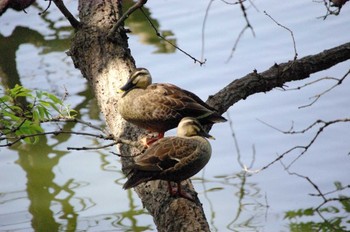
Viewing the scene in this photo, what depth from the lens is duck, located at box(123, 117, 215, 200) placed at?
14.5 ft

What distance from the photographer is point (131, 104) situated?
5199 mm

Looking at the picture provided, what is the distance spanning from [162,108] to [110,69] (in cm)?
86

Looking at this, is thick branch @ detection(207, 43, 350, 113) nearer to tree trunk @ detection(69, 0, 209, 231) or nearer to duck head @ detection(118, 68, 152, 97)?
duck head @ detection(118, 68, 152, 97)

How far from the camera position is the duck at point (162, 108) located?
16.7 ft

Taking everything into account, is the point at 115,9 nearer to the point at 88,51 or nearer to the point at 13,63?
the point at 88,51

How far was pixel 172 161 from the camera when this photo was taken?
451 centimetres

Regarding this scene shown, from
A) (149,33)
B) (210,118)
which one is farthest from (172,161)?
(149,33)

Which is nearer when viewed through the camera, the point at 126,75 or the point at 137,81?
the point at 137,81

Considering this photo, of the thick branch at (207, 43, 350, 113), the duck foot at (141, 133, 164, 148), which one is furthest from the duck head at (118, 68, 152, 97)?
the thick branch at (207, 43, 350, 113)

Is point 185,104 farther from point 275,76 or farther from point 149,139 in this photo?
point 275,76

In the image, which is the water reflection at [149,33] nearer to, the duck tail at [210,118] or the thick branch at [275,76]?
the thick branch at [275,76]

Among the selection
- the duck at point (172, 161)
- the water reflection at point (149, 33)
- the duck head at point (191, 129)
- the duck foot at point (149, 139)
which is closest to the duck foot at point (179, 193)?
the duck at point (172, 161)

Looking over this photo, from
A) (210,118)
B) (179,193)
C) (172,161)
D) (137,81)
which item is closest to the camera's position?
(172,161)

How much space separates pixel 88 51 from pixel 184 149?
176 cm
